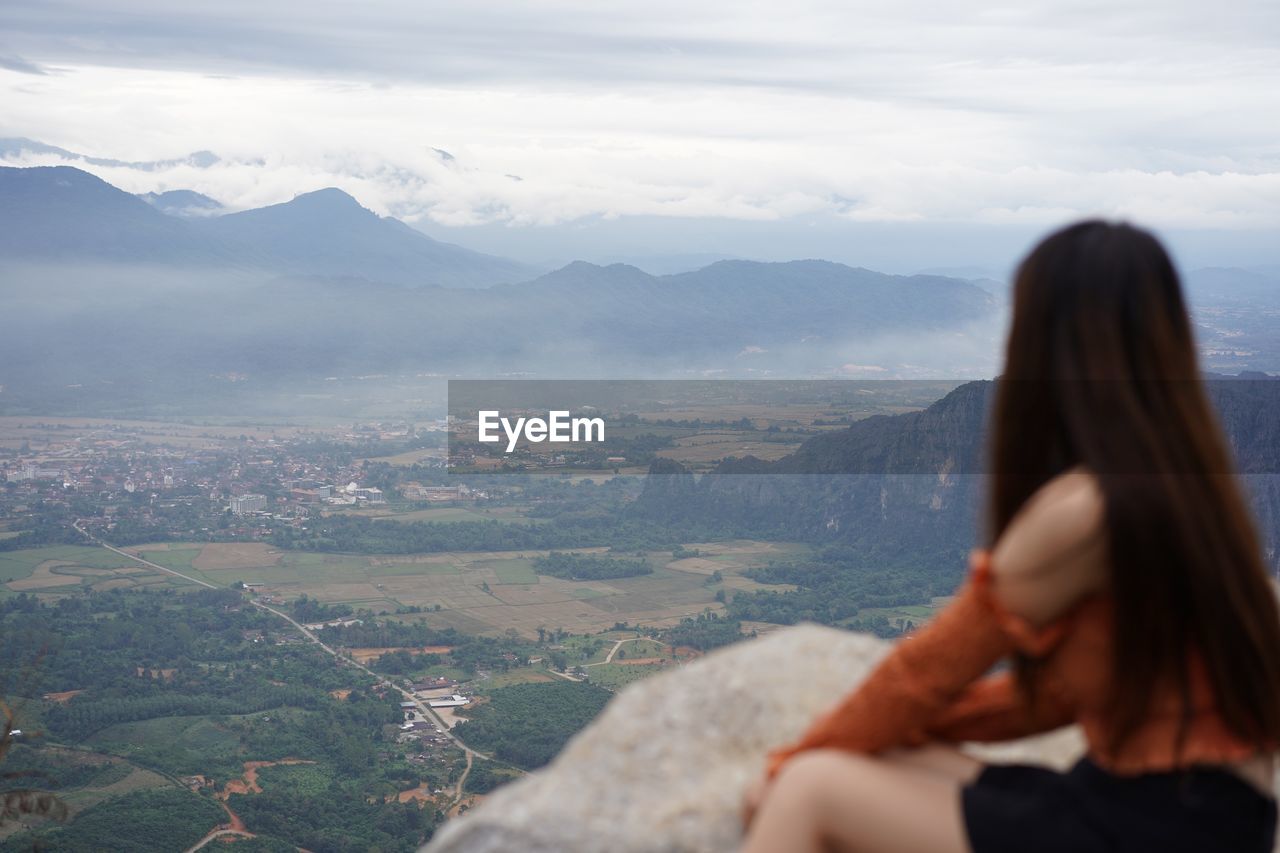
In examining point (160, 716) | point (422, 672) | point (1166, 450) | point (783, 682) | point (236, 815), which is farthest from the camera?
point (422, 672)

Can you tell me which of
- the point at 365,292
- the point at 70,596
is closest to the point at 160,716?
the point at 70,596

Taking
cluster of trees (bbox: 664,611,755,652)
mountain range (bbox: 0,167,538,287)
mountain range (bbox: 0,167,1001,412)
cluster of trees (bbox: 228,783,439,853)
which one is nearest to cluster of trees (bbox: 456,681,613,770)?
cluster of trees (bbox: 228,783,439,853)

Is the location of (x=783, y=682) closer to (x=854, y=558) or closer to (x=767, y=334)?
(x=854, y=558)

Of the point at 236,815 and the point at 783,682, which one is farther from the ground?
the point at 783,682

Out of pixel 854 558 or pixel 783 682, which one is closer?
pixel 783 682

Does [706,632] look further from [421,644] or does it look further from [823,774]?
[823,774]

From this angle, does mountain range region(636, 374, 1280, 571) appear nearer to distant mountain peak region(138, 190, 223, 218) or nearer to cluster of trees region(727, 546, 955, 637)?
cluster of trees region(727, 546, 955, 637)

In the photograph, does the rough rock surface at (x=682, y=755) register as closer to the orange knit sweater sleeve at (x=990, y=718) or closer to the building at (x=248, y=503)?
the orange knit sweater sleeve at (x=990, y=718)
